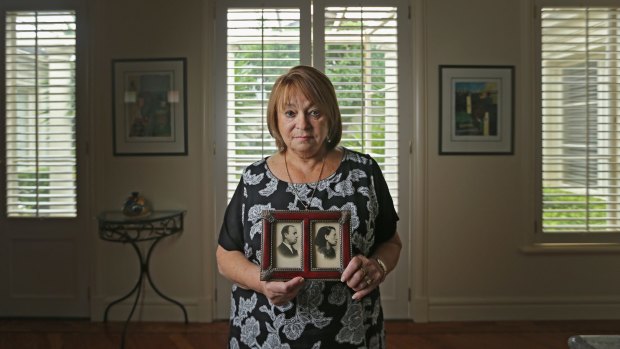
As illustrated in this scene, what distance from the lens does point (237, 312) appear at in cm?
128

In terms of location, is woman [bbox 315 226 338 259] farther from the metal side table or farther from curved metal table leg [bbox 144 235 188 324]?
curved metal table leg [bbox 144 235 188 324]

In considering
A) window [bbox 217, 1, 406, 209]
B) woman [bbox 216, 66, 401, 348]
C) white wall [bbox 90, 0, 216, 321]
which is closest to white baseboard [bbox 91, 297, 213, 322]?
white wall [bbox 90, 0, 216, 321]

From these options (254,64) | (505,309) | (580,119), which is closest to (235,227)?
(254,64)

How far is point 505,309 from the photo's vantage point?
11.7ft

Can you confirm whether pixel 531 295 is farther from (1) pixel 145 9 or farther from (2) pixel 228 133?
(1) pixel 145 9

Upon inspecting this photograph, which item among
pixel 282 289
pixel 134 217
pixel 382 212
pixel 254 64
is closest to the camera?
pixel 282 289

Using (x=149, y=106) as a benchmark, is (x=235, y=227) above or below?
below

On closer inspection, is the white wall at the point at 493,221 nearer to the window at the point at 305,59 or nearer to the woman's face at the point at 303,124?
the window at the point at 305,59

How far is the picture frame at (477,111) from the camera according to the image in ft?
11.6

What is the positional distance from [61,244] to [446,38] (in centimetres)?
333

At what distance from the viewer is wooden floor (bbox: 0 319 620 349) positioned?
312cm

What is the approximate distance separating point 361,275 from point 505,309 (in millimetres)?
2895

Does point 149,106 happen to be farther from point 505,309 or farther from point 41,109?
point 505,309

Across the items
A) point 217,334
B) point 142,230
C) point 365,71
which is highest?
point 365,71
